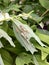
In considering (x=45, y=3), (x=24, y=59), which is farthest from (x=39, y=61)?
(x=45, y=3)

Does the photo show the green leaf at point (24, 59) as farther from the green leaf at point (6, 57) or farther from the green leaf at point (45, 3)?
the green leaf at point (45, 3)

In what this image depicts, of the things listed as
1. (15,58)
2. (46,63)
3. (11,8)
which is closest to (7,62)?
(15,58)

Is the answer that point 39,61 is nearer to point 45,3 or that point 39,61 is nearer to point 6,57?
point 6,57

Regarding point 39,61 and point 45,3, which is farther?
point 45,3

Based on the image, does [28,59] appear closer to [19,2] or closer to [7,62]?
[7,62]

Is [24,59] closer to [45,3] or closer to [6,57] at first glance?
[6,57]

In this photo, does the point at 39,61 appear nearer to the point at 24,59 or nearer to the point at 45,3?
the point at 24,59

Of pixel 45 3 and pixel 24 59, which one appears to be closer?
pixel 24 59

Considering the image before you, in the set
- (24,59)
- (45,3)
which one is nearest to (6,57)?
(24,59)

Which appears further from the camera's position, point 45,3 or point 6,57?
point 45,3
